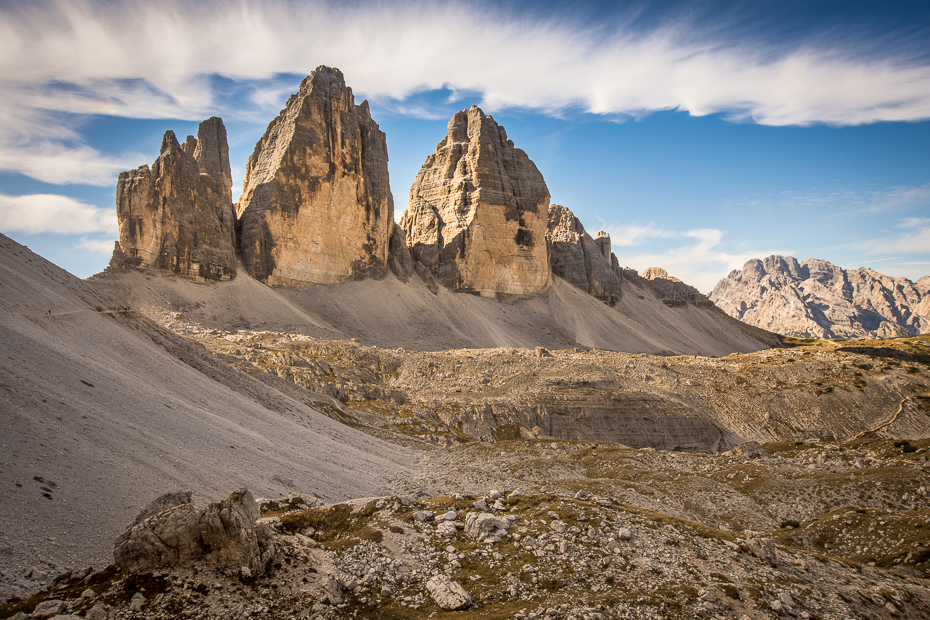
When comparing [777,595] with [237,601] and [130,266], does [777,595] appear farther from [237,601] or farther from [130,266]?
[130,266]

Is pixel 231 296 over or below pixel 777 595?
over

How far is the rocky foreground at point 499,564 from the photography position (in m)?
11.2

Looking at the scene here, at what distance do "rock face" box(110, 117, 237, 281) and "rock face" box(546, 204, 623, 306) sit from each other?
7726 centimetres

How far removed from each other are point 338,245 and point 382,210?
1201cm

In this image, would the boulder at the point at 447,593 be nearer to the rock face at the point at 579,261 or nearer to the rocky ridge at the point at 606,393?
the rocky ridge at the point at 606,393

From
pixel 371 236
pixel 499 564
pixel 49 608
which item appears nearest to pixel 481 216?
pixel 371 236

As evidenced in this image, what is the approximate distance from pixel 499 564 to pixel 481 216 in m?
101

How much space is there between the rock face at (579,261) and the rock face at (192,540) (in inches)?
4859

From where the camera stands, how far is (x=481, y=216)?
112 meters

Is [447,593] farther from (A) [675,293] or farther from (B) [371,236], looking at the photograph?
(A) [675,293]

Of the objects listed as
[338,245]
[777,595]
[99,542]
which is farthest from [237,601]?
[338,245]

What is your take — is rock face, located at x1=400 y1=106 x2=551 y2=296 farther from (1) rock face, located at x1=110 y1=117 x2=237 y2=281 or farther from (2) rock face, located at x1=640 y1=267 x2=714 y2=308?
(2) rock face, located at x1=640 y1=267 x2=714 y2=308

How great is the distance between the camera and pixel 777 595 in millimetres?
13461

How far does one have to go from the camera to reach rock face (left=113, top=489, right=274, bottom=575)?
37.0ft
